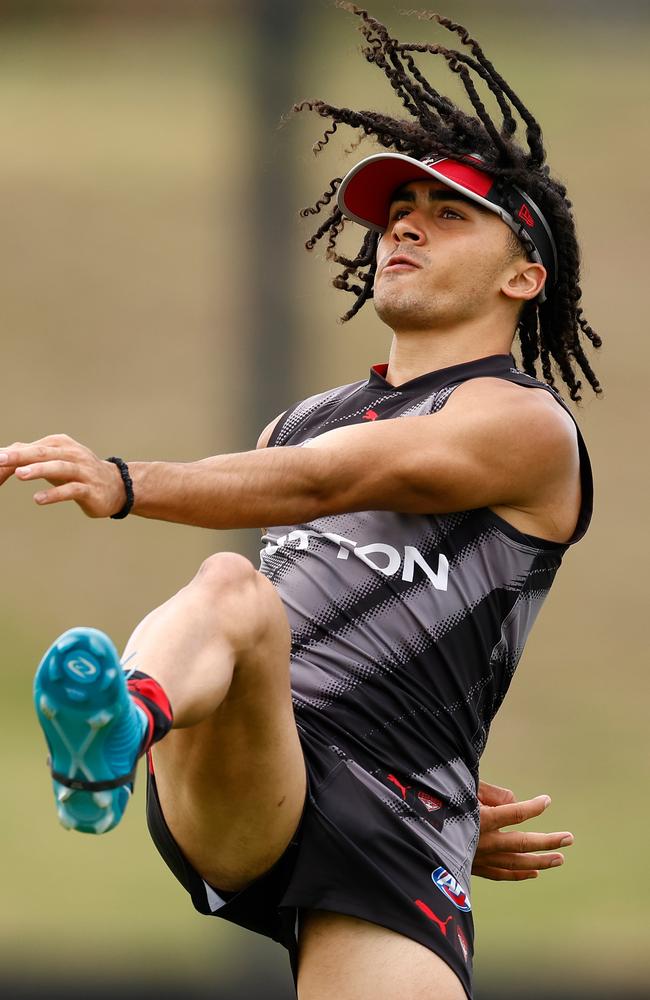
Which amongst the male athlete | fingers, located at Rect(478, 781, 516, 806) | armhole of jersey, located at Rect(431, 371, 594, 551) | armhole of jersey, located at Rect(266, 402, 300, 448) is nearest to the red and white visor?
the male athlete

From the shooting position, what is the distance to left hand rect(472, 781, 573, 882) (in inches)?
117

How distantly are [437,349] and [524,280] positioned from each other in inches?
10.7

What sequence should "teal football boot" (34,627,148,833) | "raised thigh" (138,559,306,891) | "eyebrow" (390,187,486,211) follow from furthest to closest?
"eyebrow" (390,187,486,211) < "raised thigh" (138,559,306,891) < "teal football boot" (34,627,148,833)

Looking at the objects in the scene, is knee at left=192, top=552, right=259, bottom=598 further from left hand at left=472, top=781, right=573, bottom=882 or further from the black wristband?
left hand at left=472, top=781, right=573, bottom=882

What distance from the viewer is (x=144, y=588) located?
5.57m

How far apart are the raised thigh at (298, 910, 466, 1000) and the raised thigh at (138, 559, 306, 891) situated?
152 millimetres

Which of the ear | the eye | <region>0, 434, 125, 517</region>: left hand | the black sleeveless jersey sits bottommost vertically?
the black sleeveless jersey

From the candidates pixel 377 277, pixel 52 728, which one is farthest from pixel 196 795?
pixel 377 277

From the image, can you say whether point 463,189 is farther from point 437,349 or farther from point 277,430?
point 277,430

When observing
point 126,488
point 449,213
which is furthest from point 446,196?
point 126,488

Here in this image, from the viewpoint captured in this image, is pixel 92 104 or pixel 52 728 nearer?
pixel 52 728

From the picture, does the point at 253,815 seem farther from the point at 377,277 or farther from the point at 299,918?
the point at 377,277

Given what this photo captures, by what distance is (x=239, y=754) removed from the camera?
2.33 metres

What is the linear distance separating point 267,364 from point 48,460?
7.75 feet
